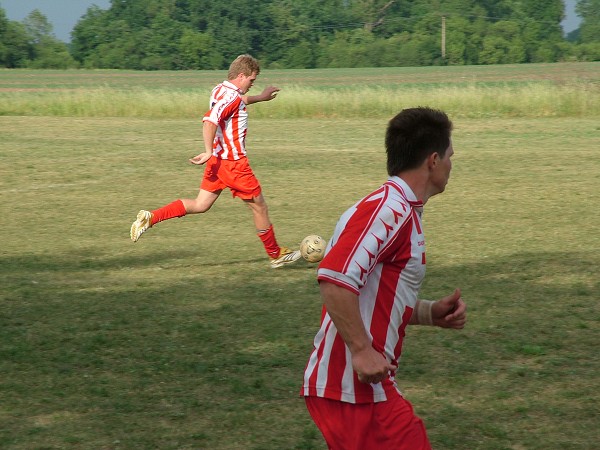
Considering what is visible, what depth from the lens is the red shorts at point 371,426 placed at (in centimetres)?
342

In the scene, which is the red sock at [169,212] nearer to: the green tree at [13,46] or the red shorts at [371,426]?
the red shorts at [371,426]

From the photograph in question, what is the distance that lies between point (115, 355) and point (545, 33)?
111 meters

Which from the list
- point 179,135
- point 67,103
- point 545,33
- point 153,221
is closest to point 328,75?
point 545,33

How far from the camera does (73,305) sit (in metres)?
8.34

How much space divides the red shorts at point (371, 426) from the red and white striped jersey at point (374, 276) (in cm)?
4

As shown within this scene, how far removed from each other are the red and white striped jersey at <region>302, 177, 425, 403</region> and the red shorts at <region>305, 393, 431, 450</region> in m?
0.04

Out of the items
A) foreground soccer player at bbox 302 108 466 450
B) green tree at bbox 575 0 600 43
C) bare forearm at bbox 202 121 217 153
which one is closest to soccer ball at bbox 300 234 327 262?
bare forearm at bbox 202 121 217 153

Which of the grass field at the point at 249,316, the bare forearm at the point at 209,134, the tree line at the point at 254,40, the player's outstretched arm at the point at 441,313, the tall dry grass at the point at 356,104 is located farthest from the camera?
the tree line at the point at 254,40

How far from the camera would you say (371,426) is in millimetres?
3457

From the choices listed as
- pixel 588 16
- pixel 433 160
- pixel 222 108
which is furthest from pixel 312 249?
pixel 588 16

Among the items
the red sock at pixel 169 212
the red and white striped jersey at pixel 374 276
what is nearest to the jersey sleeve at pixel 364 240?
the red and white striped jersey at pixel 374 276

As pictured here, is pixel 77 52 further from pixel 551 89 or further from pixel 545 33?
pixel 551 89

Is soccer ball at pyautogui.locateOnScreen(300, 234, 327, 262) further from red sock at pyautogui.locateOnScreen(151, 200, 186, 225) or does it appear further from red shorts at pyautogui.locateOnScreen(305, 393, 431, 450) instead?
red shorts at pyautogui.locateOnScreen(305, 393, 431, 450)

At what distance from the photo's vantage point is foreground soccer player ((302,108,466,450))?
3.30 metres
